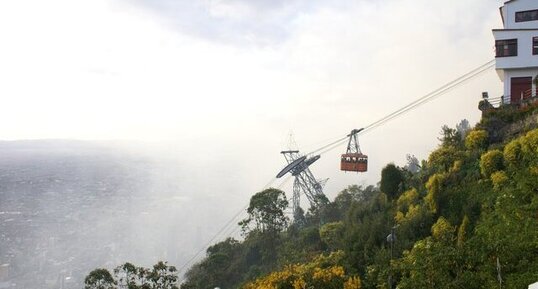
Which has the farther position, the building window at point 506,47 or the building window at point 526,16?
the building window at point 526,16

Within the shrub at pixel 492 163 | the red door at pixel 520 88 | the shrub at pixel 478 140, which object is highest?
the red door at pixel 520 88

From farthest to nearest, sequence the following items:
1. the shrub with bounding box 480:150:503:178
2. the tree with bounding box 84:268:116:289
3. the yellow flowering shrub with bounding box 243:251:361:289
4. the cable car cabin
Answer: the cable car cabin
the tree with bounding box 84:268:116:289
the shrub with bounding box 480:150:503:178
the yellow flowering shrub with bounding box 243:251:361:289

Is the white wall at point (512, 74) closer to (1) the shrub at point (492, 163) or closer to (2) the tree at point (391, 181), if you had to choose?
(2) the tree at point (391, 181)

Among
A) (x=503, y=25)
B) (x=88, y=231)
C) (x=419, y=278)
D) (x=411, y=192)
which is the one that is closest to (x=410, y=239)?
(x=411, y=192)

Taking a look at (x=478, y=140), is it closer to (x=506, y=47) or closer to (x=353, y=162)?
(x=506, y=47)

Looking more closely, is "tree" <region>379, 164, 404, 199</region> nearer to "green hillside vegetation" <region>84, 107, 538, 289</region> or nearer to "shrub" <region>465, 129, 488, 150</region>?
"green hillside vegetation" <region>84, 107, 538, 289</region>

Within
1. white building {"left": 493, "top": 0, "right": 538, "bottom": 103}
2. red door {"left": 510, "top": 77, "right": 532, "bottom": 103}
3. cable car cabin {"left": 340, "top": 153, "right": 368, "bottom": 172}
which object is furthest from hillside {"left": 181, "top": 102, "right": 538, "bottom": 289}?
cable car cabin {"left": 340, "top": 153, "right": 368, "bottom": 172}

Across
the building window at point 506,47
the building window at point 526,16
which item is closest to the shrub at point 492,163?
the building window at point 506,47
